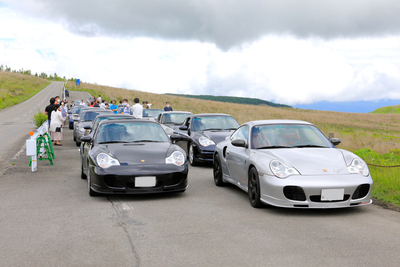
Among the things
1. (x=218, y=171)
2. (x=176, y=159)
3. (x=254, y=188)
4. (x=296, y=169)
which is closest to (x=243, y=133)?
(x=218, y=171)

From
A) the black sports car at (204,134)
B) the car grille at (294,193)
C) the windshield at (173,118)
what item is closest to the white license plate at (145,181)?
the car grille at (294,193)

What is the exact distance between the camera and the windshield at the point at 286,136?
23.6ft

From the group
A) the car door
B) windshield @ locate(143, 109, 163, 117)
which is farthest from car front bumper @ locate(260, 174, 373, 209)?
windshield @ locate(143, 109, 163, 117)

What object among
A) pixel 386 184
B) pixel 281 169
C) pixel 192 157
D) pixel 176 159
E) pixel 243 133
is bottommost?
pixel 192 157

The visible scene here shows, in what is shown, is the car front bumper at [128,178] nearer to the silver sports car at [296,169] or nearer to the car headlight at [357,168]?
the silver sports car at [296,169]

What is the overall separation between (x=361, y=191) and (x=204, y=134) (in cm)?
631

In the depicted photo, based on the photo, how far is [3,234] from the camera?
16.9ft

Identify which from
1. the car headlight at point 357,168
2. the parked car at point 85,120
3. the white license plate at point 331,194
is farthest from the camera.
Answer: the parked car at point 85,120

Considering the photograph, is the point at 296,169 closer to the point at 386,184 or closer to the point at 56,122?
the point at 386,184

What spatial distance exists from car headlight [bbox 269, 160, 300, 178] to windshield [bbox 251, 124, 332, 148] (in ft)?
2.88

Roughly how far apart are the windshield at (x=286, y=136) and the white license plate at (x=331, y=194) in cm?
142

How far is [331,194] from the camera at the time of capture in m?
5.86

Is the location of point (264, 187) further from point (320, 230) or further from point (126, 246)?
point (126, 246)

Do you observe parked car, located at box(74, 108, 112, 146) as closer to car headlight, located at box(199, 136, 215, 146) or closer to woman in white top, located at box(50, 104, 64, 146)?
woman in white top, located at box(50, 104, 64, 146)
